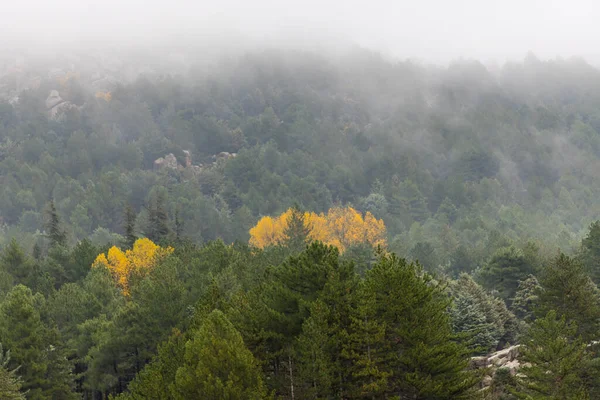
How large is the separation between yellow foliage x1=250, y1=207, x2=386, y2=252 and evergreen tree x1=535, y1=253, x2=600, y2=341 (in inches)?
2910

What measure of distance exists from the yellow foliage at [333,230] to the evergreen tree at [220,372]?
8387 cm

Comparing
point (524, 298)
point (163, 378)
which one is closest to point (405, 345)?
point (163, 378)

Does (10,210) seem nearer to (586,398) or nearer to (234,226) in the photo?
(234,226)

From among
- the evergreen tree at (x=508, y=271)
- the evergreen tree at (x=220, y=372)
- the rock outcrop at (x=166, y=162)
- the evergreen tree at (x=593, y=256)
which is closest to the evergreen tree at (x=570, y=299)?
the evergreen tree at (x=220, y=372)

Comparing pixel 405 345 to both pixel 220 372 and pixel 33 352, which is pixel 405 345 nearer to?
pixel 220 372

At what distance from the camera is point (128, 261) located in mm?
67188

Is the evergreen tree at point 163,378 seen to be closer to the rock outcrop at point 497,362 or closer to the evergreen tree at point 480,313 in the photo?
the rock outcrop at point 497,362

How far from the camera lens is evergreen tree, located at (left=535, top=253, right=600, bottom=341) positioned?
116 feet

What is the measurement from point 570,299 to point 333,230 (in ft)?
305

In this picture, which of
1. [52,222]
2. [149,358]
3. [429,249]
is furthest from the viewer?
[429,249]

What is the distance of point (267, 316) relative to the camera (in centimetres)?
3017

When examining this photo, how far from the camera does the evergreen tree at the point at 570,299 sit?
35.5m

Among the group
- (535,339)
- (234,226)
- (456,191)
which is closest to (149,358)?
(535,339)

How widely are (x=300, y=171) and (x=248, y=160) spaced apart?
67.0ft
